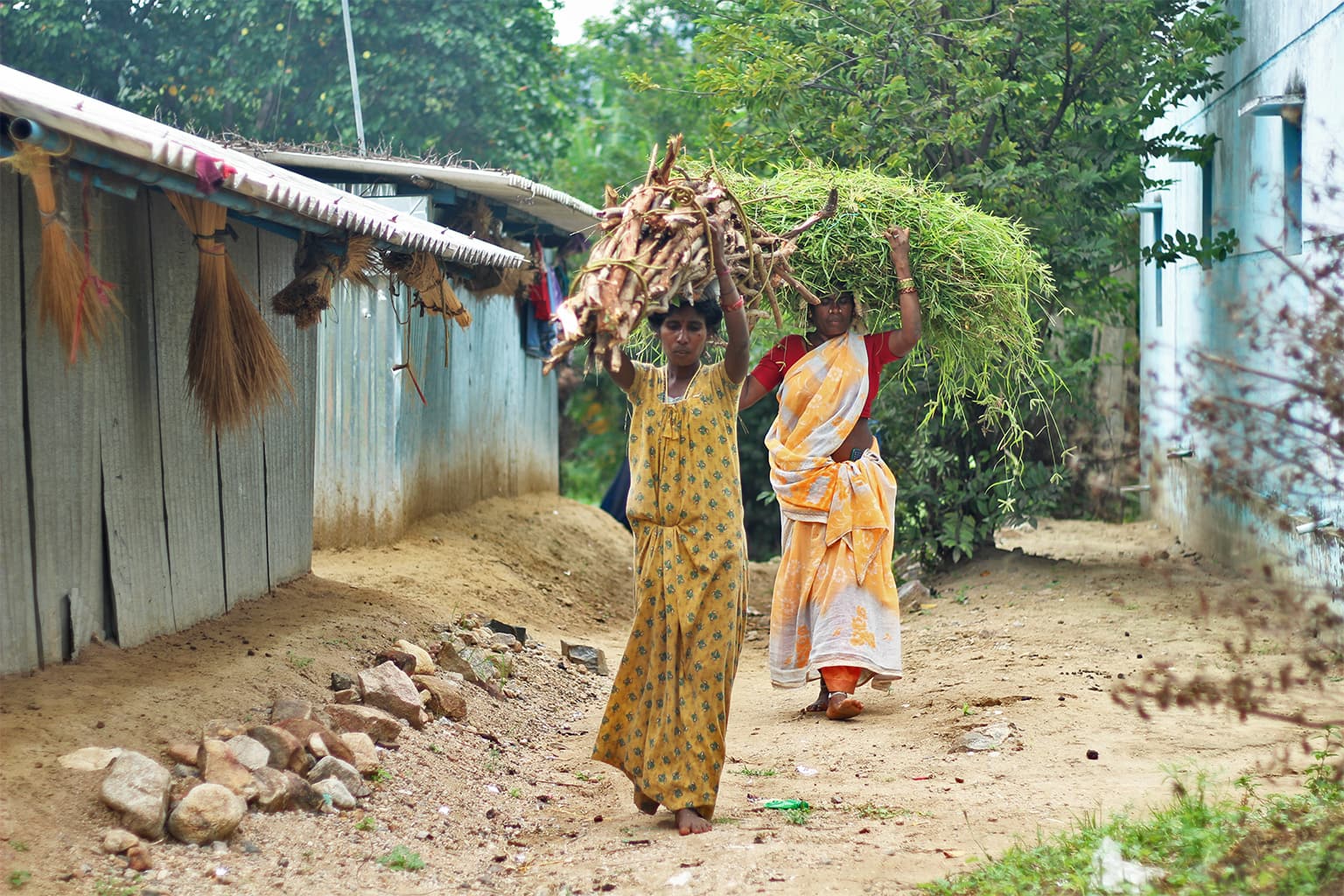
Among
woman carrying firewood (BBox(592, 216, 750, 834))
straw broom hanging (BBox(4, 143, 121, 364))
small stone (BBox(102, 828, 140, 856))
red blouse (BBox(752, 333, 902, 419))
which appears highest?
straw broom hanging (BBox(4, 143, 121, 364))

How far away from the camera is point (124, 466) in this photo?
16.5ft

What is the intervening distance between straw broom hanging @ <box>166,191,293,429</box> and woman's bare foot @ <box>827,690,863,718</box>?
2.78 metres

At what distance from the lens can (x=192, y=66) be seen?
15.9m

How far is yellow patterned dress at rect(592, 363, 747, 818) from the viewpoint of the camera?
4195 millimetres

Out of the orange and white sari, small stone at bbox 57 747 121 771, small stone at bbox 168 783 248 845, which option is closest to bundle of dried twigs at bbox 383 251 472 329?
the orange and white sari

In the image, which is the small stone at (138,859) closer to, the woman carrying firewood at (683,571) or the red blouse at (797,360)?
the woman carrying firewood at (683,571)

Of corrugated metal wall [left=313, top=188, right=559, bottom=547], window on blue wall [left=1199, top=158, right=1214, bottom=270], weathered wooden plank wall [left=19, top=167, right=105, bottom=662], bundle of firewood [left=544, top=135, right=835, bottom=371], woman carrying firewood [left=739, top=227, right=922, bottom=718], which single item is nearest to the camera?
bundle of firewood [left=544, top=135, right=835, bottom=371]

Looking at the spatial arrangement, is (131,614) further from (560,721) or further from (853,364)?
(853,364)

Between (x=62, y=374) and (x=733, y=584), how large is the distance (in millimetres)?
2429

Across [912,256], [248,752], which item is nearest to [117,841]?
[248,752]

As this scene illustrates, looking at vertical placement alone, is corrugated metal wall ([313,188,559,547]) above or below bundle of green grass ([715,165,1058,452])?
below

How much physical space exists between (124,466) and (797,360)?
284 centimetres

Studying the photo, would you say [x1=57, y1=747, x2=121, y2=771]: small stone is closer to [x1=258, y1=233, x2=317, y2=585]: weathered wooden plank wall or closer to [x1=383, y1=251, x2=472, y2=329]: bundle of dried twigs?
[x1=258, y1=233, x2=317, y2=585]: weathered wooden plank wall

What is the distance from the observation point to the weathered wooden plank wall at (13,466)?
14.1ft
